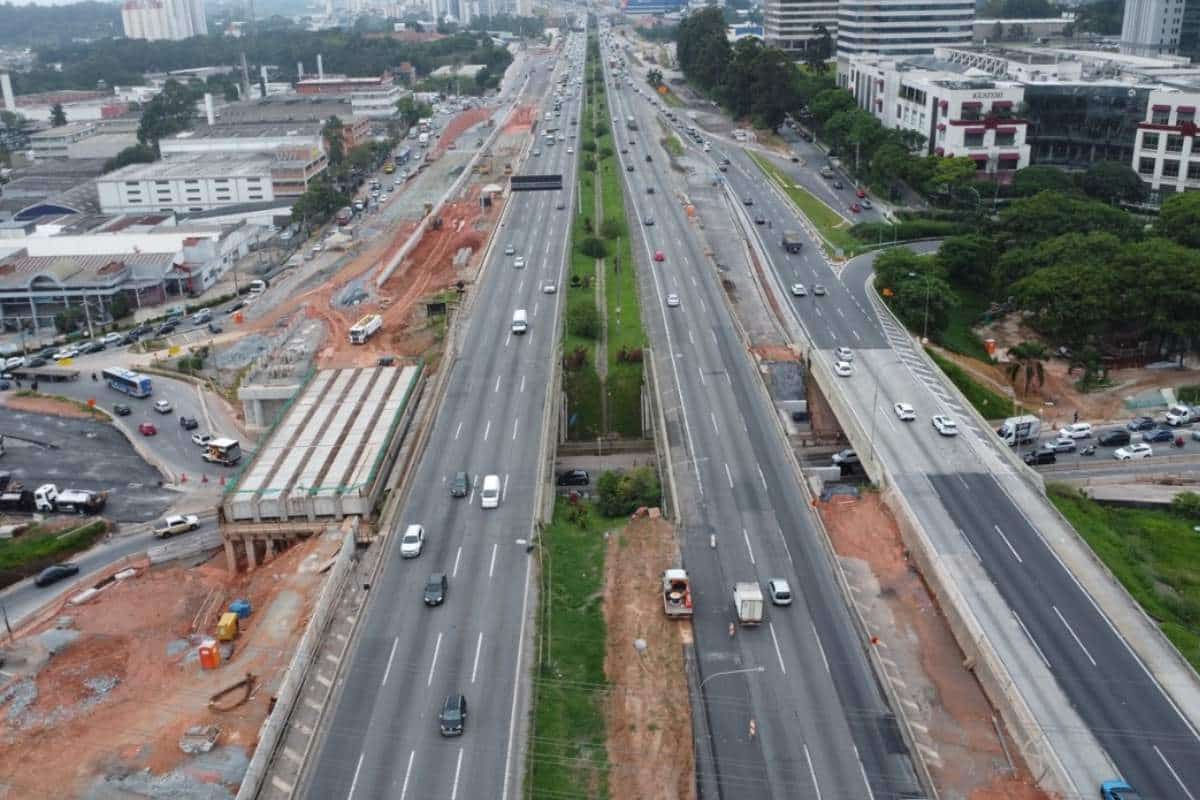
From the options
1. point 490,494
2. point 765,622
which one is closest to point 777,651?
point 765,622

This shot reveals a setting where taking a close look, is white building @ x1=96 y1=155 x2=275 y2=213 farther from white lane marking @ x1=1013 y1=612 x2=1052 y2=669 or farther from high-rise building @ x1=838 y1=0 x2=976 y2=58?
white lane marking @ x1=1013 y1=612 x2=1052 y2=669

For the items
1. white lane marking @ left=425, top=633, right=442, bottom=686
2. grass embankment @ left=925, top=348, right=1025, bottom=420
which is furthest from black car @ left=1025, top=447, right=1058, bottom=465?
white lane marking @ left=425, top=633, right=442, bottom=686

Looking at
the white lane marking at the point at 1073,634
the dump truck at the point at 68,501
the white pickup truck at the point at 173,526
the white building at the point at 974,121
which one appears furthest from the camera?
the white building at the point at 974,121

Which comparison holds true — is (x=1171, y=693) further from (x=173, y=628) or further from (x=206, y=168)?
(x=206, y=168)

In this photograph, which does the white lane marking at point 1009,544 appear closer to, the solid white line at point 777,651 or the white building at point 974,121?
the solid white line at point 777,651

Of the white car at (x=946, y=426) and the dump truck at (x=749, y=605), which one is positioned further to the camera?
the white car at (x=946, y=426)

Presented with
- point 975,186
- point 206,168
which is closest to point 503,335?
point 975,186

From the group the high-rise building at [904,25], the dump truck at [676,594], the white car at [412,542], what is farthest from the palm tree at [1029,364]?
the high-rise building at [904,25]
